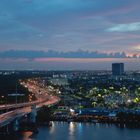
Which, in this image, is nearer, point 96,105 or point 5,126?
point 5,126

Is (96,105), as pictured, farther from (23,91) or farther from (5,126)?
(5,126)

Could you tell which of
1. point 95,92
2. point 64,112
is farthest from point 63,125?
point 95,92

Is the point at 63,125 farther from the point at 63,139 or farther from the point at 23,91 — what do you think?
the point at 23,91

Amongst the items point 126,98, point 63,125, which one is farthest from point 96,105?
point 63,125

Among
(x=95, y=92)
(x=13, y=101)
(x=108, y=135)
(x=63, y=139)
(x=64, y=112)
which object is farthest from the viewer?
(x=95, y=92)

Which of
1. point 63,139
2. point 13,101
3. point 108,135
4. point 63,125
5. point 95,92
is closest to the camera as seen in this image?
point 63,139

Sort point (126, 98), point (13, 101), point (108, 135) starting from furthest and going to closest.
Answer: point (126, 98) < point (13, 101) < point (108, 135)
